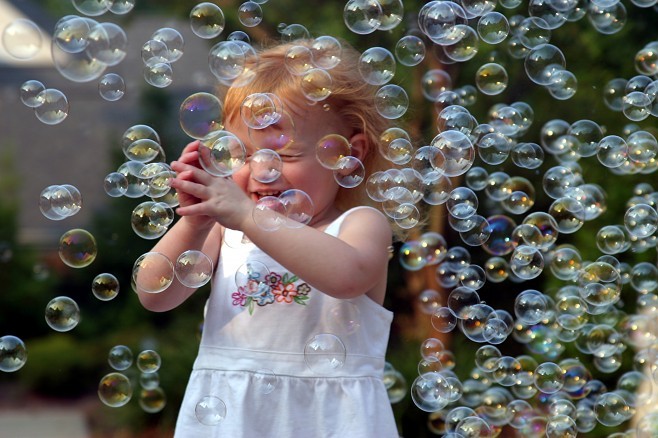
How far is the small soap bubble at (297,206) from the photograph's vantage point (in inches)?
86.0

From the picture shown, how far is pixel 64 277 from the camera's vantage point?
708 centimetres

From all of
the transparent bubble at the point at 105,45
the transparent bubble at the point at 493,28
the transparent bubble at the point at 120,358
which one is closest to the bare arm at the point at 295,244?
the transparent bubble at the point at 105,45

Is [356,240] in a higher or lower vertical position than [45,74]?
lower

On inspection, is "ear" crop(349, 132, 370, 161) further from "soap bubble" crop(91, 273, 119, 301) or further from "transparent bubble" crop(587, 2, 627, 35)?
"transparent bubble" crop(587, 2, 627, 35)

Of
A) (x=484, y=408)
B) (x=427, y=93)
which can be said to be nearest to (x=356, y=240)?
(x=484, y=408)

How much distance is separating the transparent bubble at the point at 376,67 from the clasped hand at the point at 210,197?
2.25ft

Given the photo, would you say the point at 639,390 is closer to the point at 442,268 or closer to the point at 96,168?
the point at 442,268

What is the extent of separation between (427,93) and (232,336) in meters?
1.64

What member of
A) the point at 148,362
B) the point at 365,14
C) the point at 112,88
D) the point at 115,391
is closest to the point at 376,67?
the point at 365,14

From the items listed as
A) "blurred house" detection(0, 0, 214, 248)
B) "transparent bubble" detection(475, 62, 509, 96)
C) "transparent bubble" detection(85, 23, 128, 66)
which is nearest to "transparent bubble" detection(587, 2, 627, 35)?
"transparent bubble" detection(475, 62, 509, 96)

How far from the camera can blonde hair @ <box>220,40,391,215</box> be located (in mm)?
2455

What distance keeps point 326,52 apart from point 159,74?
430 millimetres

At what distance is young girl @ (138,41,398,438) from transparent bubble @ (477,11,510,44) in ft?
2.77

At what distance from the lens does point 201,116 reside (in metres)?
2.37
